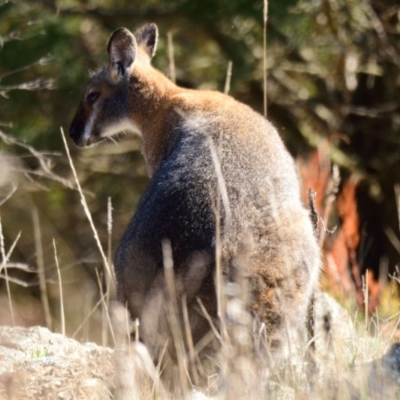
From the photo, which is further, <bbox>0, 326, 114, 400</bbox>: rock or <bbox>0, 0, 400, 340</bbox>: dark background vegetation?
<bbox>0, 0, 400, 340</bbox>: dark background vegetation

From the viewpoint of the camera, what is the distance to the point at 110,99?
7.11 m

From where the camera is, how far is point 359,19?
10.8 meters

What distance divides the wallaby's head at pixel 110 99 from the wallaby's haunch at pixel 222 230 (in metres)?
1.43

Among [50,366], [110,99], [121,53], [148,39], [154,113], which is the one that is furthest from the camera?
[148,39]

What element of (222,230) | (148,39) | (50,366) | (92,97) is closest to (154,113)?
(92,97)

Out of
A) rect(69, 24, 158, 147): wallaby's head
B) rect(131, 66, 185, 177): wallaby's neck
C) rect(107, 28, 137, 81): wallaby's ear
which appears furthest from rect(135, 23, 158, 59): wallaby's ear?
rect(107, 28, 137, 81): wallaby's ear

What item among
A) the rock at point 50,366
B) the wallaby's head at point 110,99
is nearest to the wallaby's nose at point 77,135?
the wallaby's head at point 110,99

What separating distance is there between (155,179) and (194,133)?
42 cm

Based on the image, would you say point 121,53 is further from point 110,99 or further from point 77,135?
point 77,135

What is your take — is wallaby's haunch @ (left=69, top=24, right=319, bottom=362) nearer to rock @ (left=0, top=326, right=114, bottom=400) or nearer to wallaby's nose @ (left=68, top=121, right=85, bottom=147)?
rock @ (left=0, top=326, right=114, bottom=400)

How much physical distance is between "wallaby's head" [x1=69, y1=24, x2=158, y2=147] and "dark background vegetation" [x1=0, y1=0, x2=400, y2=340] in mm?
1822

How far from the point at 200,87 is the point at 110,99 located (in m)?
3.73

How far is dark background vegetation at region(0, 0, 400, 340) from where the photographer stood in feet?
31.4

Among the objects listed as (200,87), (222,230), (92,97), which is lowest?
(200,87)
